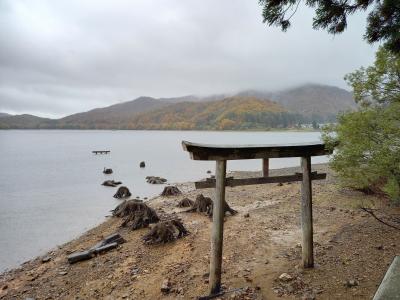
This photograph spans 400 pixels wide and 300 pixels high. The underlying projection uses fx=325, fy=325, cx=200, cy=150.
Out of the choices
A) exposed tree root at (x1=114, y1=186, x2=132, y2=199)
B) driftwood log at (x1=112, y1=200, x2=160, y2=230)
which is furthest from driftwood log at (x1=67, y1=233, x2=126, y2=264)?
exposed tree root at (x1=114, y1=186, x2=132, y2=199)

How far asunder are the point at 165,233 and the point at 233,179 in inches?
238

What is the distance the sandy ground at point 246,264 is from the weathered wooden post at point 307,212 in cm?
35

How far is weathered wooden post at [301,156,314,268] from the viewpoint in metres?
8.20

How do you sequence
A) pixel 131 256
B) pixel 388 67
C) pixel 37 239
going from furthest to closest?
pixel 37 239, pixel 131 256, pixel 388 67

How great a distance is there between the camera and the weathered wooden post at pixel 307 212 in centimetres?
820

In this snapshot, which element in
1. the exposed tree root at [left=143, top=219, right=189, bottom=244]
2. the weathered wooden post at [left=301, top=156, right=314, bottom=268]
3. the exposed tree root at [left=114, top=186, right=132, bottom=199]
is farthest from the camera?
the exposed tree root at [left=114, top=186, right=132, bottom=199]

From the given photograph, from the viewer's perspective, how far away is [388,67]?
28.7 feet

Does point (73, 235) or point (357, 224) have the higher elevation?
point (357, 224)

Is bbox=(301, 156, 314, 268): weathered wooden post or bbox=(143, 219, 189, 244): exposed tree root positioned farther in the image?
bbox=(143, 219, 189, 244): exposed tree root

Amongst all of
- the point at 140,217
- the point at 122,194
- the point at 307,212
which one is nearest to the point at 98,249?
the point at 140,217

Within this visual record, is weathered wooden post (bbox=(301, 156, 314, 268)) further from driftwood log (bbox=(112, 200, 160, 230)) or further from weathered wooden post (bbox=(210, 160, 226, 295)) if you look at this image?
driftwood log (bbox=(112, 200, 160, 230))

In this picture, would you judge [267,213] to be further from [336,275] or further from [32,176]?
[32,176]

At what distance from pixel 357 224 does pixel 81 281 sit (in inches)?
387

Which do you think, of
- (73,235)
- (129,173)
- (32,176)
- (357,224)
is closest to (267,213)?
(357,224)
